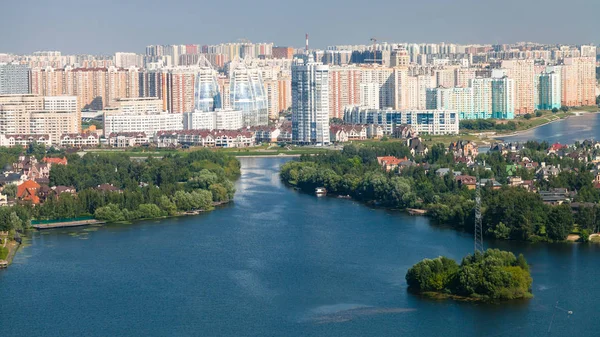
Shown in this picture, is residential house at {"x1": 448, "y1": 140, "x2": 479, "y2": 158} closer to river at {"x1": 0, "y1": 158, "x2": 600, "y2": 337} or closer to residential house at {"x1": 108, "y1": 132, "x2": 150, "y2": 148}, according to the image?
river at {"x1": 0, "y1": 158, "x2": 600, "y2": 337}

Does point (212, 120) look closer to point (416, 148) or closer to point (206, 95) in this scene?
point (206, 95)

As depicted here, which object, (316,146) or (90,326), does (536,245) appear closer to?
(90,326)

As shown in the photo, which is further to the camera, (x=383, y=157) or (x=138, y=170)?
(x=383, y=157)

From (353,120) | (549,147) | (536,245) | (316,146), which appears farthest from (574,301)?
(353,120)

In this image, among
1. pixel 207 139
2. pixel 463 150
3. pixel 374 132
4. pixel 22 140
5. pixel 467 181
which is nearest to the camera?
pixel 467 181

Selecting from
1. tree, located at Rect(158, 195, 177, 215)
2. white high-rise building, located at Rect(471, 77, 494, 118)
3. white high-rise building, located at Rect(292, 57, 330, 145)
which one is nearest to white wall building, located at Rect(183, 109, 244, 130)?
white high-rise building, located at Rect(292, 57, 330, 145)

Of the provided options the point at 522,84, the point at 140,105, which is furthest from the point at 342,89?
the point at 522,84
